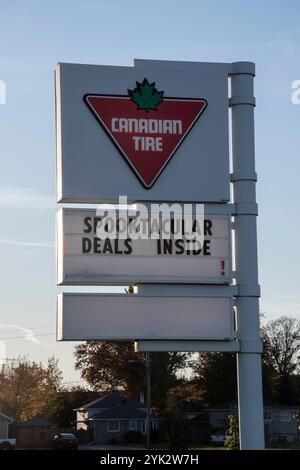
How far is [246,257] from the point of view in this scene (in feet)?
40.0

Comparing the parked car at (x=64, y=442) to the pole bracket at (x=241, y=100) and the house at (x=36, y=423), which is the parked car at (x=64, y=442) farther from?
the pole bracket at (x=241, y=100)

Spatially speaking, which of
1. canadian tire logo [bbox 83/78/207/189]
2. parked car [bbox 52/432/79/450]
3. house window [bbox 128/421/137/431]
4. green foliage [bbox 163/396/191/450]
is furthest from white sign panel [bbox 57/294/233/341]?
house window [bbox 128/421/137/431]

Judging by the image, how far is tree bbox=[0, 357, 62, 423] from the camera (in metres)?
70.2

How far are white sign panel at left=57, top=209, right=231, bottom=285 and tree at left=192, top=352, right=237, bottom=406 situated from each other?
66.0 metres

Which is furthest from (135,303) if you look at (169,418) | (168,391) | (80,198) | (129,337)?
(168,391)

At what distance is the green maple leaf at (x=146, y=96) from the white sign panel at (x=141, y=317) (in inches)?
101

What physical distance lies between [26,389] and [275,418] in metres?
24.1

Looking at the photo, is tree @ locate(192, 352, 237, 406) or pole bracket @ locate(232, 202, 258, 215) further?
tree @ locate(192, 352, 237, 406)

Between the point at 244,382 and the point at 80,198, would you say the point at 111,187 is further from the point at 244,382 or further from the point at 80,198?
the point at 244,382

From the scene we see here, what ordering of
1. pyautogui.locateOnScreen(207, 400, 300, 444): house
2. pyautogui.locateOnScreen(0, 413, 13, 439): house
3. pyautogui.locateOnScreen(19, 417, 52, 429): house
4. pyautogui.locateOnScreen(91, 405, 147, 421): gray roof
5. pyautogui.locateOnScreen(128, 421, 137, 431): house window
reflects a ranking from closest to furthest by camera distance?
pyautogui.locateOnScreen(0, 413, 13, 439): house, pyautogui.locateOnScreen(19, 417, 52, 429): house, pyautogui.locateOnScreen(91, 405, 147, 421): gray roof, pyautogui.locateOnScreen(128, 421, 137, 431): house window, pyautogui.locateOnScreen(207, 400, 300, 444): house

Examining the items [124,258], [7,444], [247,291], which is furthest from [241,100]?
[7,444]

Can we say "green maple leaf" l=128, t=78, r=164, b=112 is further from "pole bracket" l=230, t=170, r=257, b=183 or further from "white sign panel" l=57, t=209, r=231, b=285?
"white sign panel" l=57, t=209, r=231, b=285

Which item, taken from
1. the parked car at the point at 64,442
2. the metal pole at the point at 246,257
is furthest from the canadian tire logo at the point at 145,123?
the parked car at the point at 64,442

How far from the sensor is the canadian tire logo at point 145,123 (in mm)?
11852
